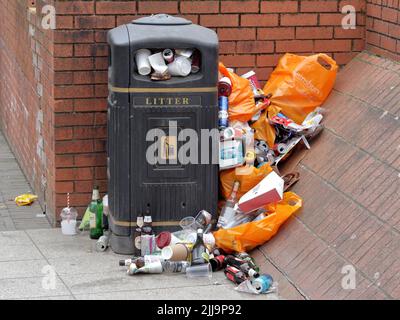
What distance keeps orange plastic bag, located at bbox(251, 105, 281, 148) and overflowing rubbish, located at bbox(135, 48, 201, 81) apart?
33.4 inches

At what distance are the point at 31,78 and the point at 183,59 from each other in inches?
101

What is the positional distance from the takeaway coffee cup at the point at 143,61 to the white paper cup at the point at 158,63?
0.10ft

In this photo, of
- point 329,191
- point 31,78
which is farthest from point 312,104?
point 31,78

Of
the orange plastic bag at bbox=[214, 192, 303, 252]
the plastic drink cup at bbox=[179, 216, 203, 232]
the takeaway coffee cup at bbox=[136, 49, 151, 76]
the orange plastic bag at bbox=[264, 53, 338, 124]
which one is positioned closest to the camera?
the orange plastic bag at bbox=[214, 192, 303, 252]

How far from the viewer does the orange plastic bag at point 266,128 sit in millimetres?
7528

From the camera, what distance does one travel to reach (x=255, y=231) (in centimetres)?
675

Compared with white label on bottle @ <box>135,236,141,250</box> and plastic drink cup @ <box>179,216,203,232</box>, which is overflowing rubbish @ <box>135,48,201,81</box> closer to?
plastic drink cup @ <box>179,216,203,232</box>

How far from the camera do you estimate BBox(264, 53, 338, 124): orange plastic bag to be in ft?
25.0

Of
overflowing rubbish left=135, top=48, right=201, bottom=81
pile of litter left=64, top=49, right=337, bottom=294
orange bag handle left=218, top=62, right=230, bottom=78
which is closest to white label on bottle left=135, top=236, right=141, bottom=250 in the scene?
pile of litter left=64, top=49, right=337, bottom=294

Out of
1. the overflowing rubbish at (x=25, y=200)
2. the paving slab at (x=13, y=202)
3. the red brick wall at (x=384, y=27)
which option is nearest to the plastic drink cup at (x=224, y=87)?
the red brick wall at (x=384, y=27)

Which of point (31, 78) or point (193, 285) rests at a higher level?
point (31, 78)

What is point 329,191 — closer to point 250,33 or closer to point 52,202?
point 250,33

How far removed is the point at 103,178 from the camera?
25.5 ft

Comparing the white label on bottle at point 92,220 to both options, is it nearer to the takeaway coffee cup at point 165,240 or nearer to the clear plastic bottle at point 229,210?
the takeaway coffee cup at point 165,240
